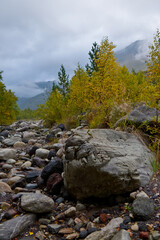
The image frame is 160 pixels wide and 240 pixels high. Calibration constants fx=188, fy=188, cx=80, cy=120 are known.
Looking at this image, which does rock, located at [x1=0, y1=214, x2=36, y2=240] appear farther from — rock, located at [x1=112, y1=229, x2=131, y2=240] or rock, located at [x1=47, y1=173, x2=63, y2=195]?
rock, located at [x1=112, y1=229, x2=131, y2=240]

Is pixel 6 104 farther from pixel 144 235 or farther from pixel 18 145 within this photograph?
pixel 144 235

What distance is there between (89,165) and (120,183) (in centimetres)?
59

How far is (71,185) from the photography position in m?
3.41

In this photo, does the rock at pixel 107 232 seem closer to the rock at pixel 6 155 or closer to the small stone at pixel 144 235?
the small stone at pixel 144 235

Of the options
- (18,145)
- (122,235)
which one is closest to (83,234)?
(122,235)

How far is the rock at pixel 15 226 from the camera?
256 centimetres

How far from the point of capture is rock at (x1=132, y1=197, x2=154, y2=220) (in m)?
2.47

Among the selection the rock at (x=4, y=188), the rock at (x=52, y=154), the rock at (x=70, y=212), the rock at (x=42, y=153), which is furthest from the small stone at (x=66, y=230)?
the rock at (x=42, y=153)

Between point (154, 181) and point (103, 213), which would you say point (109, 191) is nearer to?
point (103, 213)

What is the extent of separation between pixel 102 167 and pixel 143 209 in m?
0.88

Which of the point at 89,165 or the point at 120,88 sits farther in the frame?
the point at 120,88

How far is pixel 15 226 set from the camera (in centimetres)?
270

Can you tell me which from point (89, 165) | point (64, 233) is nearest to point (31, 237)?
point (64, 233)

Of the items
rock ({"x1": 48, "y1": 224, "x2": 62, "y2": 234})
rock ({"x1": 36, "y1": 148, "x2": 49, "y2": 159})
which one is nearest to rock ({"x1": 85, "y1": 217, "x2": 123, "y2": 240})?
rock ({"x1": 48, "y1": 224, "x2": 62, "y2": 234})
